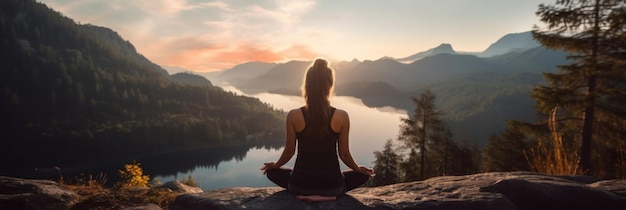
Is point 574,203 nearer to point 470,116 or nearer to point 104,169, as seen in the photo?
point 104,169

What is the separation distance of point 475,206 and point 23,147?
527 feet

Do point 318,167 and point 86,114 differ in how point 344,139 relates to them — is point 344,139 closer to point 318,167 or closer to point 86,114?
point 318,167

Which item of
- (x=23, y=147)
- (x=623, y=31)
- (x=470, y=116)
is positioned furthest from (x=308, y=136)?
(x=470, y=116)

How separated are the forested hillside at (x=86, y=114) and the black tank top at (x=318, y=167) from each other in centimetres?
13285

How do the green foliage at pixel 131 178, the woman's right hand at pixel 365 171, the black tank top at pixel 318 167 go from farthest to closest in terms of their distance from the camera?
the green foliage at pixel 131 178
the woman's right hand at pixel 365 171
the black tank top at pixel 318 167

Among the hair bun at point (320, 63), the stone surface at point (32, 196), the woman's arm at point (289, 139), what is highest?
the hair bun at point (320, 63)

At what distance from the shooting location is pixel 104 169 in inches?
4176

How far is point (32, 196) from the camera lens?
4688 millimetres

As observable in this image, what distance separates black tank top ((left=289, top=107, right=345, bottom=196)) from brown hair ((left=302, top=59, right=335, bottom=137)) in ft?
0.26

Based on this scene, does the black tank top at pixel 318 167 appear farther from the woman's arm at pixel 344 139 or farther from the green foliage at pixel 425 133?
the green foliage at pixel 425 133

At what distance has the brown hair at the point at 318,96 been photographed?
4.34 metres

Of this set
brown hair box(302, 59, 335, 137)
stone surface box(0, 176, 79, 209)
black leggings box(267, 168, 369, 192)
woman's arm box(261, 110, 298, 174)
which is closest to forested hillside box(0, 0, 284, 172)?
stone surface box(0, 176, 79, 209)

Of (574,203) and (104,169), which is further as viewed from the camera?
(104,169)

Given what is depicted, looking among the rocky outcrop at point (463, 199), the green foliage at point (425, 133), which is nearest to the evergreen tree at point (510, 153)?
the green foliage at point (425, 133)
